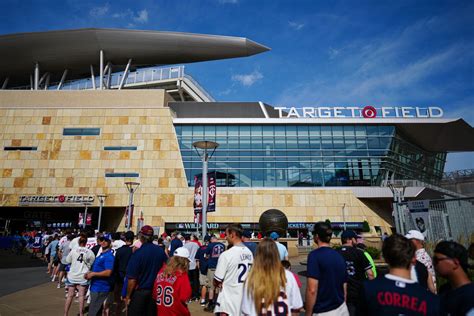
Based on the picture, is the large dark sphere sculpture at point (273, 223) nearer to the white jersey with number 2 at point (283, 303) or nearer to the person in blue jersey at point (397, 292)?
the white jersey with number 2 at point (283, 303)

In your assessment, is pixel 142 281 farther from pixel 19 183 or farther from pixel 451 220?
pixel 19 183

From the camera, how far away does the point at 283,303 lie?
2842mm

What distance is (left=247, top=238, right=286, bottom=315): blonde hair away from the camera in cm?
280

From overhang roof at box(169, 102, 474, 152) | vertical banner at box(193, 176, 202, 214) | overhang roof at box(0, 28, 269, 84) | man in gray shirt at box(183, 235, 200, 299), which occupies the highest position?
overhang roof at box(0, 28, 269, 84)

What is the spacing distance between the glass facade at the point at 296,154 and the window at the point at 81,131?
11.3 metres

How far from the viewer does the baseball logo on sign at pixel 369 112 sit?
39625mm

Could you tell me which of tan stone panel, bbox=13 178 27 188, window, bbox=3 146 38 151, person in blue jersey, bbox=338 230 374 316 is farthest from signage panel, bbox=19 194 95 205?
person in blue jersey, bbox=338 230 374 316

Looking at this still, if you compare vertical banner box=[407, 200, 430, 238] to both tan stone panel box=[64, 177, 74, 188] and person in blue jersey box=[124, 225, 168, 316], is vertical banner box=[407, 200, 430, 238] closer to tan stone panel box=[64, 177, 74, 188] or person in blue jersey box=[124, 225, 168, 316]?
person in blue jersey box=[124, 225, 168, 316]

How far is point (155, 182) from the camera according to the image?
3750 centimetres

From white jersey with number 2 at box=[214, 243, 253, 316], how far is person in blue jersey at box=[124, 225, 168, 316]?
4.62 ft

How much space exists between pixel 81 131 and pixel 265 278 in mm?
42920

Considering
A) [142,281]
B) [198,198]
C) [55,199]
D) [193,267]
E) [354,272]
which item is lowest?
[193,267]

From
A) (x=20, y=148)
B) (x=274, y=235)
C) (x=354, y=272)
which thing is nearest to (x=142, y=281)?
(x=274, y=235)

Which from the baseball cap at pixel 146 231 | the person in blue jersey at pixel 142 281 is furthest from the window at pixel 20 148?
the person in blue jersey at pixel 142 281
